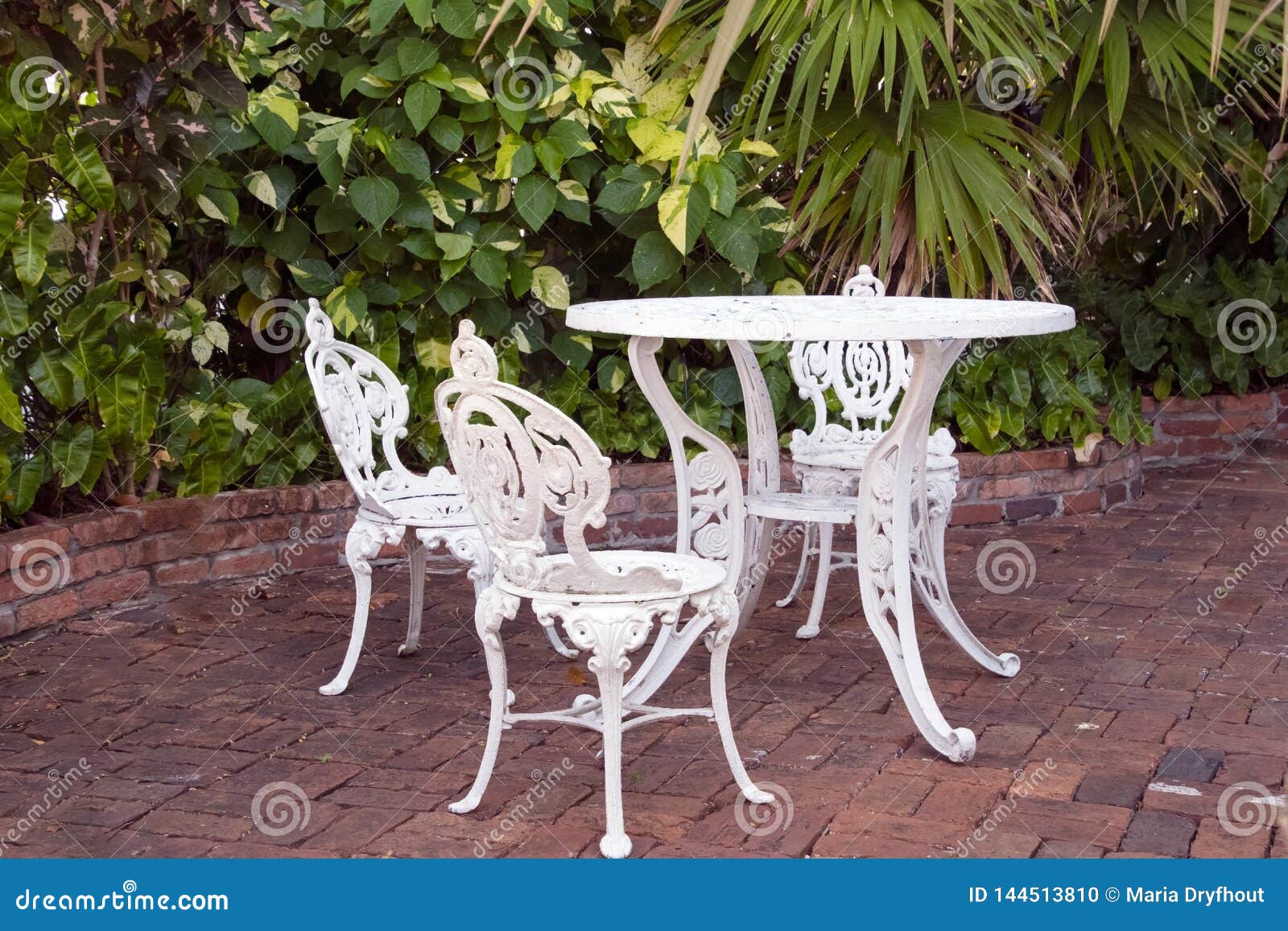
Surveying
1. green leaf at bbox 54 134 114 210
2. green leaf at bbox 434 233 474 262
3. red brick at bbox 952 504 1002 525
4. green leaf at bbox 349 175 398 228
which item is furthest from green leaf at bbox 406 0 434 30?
red brick at bbox 952 504 1002 525

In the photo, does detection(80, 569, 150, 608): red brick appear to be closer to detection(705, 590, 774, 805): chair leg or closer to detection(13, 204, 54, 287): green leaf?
detection(13, 204, 54, 287): green leaf

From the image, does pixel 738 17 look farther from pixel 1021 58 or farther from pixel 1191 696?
pixel 1021 58

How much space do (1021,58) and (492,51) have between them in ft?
5.68

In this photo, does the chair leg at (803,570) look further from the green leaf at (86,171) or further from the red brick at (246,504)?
the green leaf at (86,171)

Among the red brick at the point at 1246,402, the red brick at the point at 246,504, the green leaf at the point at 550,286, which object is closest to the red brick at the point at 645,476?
the green leaf at the point at 550,286

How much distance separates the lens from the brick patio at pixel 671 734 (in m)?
2.90

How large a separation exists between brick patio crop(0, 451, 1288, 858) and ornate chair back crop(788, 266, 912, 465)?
0.54 metres

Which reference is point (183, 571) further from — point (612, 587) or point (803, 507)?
point (612, 587)

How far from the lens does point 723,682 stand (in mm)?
3045

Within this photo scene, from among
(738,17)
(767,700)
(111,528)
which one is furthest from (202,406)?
(738,17)

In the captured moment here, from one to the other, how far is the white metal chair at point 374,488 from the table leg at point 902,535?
35.9 inches

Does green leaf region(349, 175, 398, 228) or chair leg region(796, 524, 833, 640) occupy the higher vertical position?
green leaf region(349, 175, 398, 228)

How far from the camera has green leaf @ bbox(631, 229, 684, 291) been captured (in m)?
5.07

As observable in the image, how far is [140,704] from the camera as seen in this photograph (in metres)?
3.67
